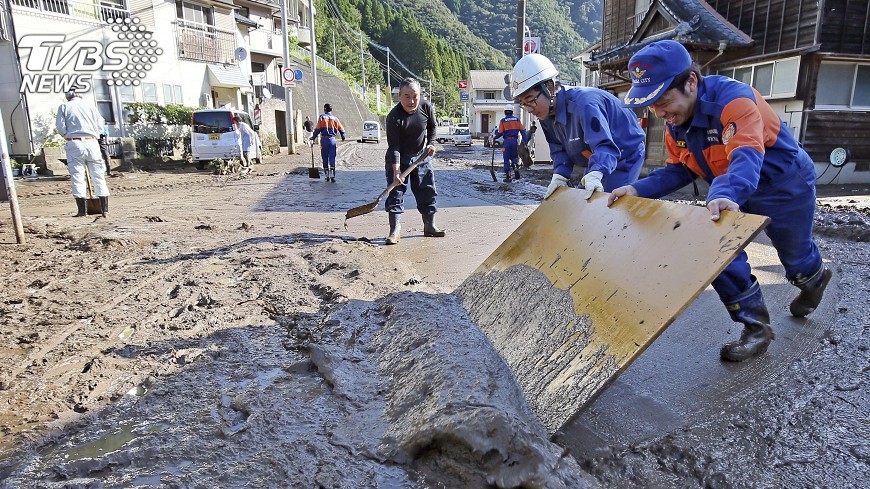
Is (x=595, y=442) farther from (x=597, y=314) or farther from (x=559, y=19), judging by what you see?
(x=559, y=19)

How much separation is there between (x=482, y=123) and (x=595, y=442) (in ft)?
185

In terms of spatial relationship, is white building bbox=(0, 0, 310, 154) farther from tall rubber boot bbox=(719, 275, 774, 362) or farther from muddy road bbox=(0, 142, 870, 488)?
tall rubber boot bbox=(719, 275, 774, 362)

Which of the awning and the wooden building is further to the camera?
the awning

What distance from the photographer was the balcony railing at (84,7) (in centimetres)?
1445

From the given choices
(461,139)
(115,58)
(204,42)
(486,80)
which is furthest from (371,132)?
(486,80)

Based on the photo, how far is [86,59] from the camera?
15695 millimetres

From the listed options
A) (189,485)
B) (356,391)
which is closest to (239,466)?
(189,485)

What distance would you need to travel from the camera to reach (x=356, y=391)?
2.27 m

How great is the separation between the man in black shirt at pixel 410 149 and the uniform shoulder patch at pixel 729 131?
3217 mm

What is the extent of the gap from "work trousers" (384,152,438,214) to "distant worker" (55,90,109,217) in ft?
14.2

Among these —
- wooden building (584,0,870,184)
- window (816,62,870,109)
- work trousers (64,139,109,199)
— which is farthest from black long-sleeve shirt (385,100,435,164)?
window (816,62,870,109)

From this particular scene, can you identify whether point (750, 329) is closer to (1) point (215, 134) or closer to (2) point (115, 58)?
(1) point (215, 134)

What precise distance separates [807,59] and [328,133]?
31.5ft

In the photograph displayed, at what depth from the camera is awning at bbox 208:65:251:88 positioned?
21.7 metres
